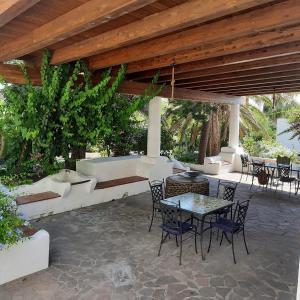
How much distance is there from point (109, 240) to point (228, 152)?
9533 mm

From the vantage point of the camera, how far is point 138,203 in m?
8.41

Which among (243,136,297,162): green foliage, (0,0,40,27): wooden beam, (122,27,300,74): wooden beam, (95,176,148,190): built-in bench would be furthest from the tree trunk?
(0,0,40,27): wooden beam

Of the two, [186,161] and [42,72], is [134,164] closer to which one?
[42,72]

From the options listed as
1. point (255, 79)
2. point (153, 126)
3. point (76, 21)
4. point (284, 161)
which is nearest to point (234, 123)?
point (284, 161)

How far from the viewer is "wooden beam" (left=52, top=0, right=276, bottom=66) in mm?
3277

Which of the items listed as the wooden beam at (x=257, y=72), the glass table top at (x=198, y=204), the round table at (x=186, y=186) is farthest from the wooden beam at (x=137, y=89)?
the glass table top at (x=198, y=204)

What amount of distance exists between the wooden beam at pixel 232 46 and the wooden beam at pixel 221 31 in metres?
0.68

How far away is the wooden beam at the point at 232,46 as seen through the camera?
4.59 meters

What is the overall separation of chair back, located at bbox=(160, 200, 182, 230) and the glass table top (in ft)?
0.44

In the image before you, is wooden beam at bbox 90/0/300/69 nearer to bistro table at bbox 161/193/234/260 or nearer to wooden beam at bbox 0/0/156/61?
wooden beam at bbox 0/0/156/61

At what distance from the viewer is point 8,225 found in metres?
4.23

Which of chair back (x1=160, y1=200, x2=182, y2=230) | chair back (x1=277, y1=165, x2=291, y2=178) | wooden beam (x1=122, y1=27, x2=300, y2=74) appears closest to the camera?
wooden beam (x1=122, y1=27, x2=300, y2=74)

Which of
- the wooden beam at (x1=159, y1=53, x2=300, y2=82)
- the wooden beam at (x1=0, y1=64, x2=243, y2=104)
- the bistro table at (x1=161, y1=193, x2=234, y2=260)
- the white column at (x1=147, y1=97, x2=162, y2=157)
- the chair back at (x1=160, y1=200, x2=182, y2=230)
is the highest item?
the wooden beam at (x1=159, y1=53, x2=300, y2=82)

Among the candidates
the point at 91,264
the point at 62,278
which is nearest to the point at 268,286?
the point at 91,264
